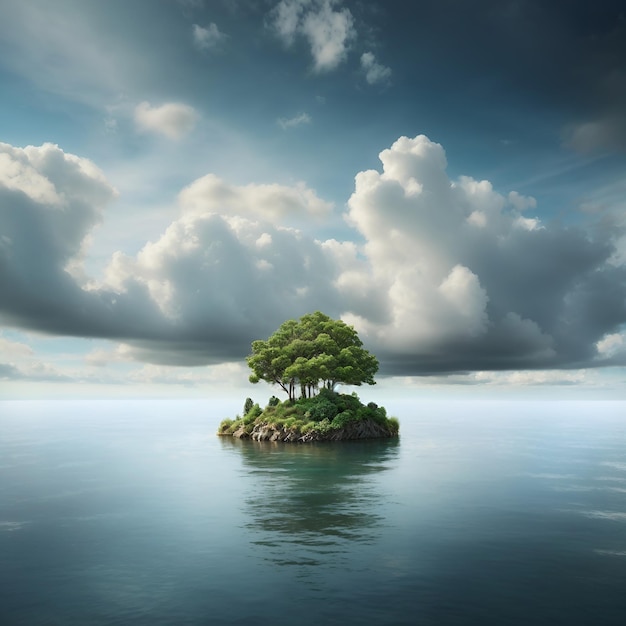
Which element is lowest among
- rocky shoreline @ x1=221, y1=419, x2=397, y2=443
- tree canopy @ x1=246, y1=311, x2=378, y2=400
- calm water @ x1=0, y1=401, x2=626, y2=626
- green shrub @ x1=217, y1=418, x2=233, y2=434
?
calm water @ x1=0, y1=401, x2=626, y2=626

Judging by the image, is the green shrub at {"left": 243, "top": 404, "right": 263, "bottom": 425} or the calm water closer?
the calm water

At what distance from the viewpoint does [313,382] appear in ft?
351

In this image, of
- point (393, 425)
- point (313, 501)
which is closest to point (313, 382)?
point (393, 425)

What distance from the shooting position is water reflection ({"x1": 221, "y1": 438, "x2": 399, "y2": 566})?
104 feet

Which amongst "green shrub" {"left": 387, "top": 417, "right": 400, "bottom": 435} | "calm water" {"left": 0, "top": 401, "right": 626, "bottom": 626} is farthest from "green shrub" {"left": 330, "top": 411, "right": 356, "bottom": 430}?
"calm water" {"left": 0, "top": 401, "right": 626, "bottom": 626}

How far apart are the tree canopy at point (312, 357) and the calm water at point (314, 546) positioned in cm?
3716

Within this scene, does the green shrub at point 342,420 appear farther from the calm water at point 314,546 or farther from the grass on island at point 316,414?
the calm water at point 314,546

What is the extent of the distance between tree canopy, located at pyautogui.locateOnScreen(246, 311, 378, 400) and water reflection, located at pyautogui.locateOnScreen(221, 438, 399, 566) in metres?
22.4

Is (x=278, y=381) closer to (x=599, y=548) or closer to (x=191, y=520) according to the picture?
(x=191, y=520)

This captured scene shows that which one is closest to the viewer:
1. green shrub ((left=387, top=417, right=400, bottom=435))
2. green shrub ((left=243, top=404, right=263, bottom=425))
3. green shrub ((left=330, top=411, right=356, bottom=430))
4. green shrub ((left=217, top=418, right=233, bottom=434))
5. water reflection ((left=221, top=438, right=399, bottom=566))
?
water reflection ((left=221, top=438, right=399, bottom=566))

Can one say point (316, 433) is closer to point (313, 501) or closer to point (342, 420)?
point (342, 420)

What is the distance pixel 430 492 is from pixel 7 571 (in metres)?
34.5

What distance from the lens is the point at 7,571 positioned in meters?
27.6

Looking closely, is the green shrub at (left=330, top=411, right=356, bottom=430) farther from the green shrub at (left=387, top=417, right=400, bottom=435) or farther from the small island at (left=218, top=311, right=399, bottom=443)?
the green shrub at (left=387, top=417, right=400, bottom=435)
